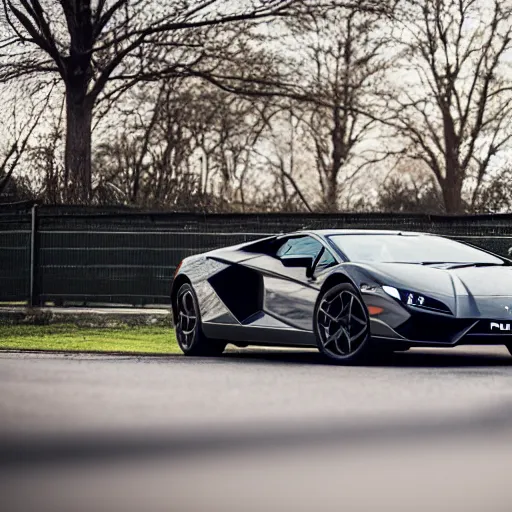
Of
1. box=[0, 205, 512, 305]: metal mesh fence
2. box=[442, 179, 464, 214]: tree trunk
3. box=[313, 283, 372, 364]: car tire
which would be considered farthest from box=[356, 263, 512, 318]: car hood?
box=[442, 179, 464, 214]: tree trunk

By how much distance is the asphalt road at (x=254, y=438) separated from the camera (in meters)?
5.34

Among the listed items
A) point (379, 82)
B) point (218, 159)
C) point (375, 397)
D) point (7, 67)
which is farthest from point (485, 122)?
point (375, 397)

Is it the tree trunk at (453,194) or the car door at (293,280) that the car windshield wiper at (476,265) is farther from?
the tree trunk at (453,194)

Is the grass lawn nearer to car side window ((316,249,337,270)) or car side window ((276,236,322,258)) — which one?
car side window ((276,236,322,258))

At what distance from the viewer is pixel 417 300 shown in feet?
36.7

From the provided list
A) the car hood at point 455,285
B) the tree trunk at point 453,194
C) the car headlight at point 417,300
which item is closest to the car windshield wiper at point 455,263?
the car hood at point 455,285

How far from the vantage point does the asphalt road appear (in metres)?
Result: 5.34

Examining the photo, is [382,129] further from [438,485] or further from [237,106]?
[438,485]

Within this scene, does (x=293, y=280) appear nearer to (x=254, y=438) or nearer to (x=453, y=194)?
(x=254, y=438)

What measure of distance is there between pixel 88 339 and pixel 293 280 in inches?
198

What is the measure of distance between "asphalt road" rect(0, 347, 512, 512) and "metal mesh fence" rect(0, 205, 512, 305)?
9214 millimetres

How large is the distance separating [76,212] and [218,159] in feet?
44.2

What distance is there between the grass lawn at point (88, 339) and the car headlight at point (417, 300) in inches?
149

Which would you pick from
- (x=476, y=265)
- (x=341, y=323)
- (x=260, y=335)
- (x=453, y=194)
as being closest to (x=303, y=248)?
(x=260, y=335)
